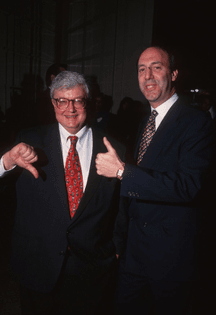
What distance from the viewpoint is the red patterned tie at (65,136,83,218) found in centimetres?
150

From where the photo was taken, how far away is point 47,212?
4.75 ft

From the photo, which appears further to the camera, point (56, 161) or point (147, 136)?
point (147, 136)

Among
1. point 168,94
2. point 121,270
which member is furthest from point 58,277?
point 168,94

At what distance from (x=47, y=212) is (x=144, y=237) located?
1.88ft

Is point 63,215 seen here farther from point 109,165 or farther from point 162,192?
point 162,192

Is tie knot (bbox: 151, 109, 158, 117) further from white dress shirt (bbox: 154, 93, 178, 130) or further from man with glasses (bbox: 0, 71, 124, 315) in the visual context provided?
man with glasses (bbox: 0, 71, 124, 315)

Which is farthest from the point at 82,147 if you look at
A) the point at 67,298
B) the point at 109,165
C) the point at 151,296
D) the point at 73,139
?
the point at 151,296

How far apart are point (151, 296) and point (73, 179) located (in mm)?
878

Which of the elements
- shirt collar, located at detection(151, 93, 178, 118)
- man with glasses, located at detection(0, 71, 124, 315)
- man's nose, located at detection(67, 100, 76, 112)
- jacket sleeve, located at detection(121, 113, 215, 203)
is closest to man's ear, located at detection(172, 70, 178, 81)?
shirt collar, located at detection(151, 93, 178, 118)

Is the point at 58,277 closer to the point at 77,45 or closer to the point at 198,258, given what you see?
the point at 198,258

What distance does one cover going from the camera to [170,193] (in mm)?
1311

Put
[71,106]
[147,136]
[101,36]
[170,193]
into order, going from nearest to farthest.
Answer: [170,193], [71,106], [147,136], [101,36]

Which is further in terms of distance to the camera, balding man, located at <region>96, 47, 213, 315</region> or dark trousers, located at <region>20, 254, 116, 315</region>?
dark trousers, located at <region>20, 254, 116, 315</region>

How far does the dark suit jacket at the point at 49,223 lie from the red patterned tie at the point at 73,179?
0.05m
